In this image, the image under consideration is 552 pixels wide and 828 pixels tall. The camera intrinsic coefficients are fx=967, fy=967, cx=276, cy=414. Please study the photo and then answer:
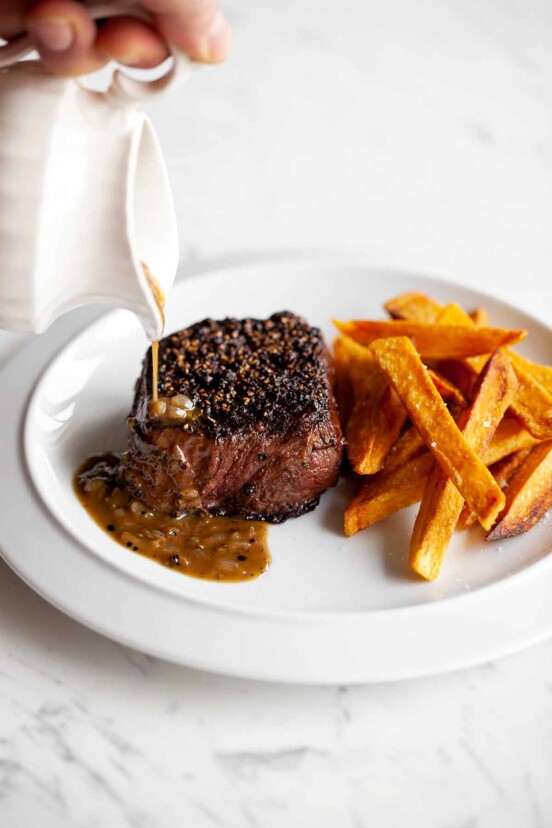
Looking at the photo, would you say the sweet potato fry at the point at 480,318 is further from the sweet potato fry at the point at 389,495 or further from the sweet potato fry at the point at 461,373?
the sweet potato fry at the point at 389,495

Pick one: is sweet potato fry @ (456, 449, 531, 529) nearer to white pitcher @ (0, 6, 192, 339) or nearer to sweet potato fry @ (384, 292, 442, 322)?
sweet potato fry @ (384, 292, 442, 322)

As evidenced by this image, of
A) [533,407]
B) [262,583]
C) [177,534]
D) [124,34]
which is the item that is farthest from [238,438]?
[124,34]

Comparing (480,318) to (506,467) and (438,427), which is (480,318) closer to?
(506,467)

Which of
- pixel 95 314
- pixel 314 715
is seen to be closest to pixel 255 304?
pixel 95 314

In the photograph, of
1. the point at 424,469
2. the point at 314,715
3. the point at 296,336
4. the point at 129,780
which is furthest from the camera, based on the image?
the point at 296,336

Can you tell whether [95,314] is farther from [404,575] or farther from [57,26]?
[57,26]
